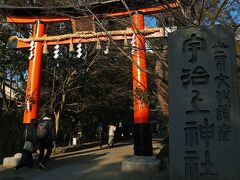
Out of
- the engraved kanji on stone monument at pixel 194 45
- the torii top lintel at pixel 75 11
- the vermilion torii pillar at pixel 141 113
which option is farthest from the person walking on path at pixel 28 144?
the engraved kanji on stone monument at pixel 194 45

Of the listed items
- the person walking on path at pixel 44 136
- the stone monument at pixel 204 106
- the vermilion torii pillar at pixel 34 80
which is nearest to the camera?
the stone monument at pixel 204 106

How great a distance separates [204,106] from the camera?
235 inches

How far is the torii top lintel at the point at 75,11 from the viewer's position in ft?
34.1

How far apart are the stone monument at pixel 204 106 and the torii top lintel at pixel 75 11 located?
3.22 m

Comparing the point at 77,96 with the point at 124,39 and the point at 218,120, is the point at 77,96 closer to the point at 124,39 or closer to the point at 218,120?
the point at 124,39

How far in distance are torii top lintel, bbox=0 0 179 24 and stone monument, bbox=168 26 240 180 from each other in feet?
10.6

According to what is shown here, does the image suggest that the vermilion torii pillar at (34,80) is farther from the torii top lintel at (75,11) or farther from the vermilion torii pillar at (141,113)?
the vermilion torii pillar at (141,113)

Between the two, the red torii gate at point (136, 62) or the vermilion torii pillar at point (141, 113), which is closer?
the vermilion torii pillar at point (141, 113)

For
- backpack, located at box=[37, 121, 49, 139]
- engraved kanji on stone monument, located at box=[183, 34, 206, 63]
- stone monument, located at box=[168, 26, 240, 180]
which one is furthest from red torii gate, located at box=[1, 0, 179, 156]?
stone monument, located at box=[168, 26, 240, 180]

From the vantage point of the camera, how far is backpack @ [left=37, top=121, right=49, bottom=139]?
395 inches

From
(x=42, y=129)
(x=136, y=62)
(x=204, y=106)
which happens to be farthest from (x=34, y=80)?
(x=204, y=106)

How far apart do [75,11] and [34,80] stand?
2.85m

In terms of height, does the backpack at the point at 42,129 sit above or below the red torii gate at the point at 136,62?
below

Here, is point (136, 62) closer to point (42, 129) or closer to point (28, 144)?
point (42, 129)
